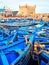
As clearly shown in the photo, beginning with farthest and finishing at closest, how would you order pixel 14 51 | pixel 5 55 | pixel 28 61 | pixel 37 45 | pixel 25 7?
pixel 25 7, pixel 37 45, pixel 28 61, pixel 14 51, pixel 5 55

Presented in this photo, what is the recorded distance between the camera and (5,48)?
823 cm

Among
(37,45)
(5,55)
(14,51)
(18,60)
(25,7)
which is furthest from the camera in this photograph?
(25,7)

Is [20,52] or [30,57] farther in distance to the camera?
[30,57]

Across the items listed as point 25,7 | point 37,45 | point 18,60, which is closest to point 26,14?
point 25,7

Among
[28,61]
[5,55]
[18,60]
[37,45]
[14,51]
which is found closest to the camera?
[18,60]

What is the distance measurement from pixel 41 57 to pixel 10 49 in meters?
1.48

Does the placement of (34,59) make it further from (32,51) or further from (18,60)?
(18,60)

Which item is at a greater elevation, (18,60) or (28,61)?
(18,60)

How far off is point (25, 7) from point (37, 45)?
95.1 feet

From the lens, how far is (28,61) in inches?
345

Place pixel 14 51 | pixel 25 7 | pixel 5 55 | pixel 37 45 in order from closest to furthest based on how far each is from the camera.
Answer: pixel 5 55 → pixel 14 51 → pixel 37 45 → pixel 25 7

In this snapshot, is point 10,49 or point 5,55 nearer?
point 5,55

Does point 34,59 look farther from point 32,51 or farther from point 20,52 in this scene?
Result: point 20,52

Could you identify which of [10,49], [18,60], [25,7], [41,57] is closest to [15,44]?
[10,49]
